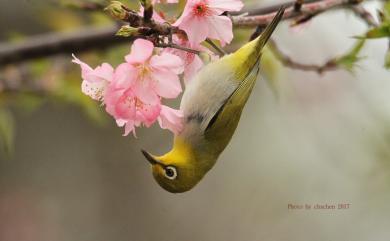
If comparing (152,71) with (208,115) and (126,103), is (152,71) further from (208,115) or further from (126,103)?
(208,115)

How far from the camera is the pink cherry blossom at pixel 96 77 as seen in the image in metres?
1.30

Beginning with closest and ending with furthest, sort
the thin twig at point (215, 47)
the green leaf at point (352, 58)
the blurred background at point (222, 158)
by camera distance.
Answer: the thin twig at point (215, 47), the green leaf at point (352, 58), the blurred background at point (222, 158)

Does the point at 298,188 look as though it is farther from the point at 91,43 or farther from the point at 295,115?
the point at 91,43

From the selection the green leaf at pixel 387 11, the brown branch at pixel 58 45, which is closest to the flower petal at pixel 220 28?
the green leaf at pixel 387 11

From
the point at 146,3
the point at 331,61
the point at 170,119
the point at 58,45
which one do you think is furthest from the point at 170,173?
the point at 58,45

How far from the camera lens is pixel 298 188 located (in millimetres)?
3127

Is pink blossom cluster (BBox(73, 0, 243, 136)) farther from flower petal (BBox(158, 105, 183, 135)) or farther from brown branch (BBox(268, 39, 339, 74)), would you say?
brown branch (BBox(268, 39, 339, 74))

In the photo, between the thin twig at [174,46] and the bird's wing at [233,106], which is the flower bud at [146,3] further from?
the bird's wing at [233,106]

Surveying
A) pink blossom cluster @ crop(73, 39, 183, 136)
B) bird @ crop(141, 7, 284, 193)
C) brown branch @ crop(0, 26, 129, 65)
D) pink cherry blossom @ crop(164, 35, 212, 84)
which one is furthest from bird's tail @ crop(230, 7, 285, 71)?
brown branch @ crop(0, 26, 129, 65)

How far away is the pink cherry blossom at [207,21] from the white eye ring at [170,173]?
434 millimetres

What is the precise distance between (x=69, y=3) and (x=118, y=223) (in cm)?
277

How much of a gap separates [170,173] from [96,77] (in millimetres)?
405

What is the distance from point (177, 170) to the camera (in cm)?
162

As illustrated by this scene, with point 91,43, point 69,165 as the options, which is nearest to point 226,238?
point 91,43
